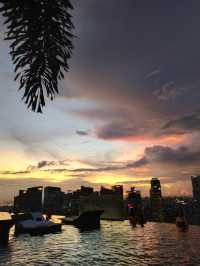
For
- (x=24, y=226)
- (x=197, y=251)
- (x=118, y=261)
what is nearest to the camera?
(x=118, y=261)

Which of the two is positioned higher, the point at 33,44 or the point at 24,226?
the point at 33,44

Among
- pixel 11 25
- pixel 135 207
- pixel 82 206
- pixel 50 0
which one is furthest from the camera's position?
pixel 82 206

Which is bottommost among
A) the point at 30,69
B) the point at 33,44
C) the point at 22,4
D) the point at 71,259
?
the point at 71,259

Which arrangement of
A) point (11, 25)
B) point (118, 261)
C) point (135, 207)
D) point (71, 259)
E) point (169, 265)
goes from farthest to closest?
point (135, 207) < point (71, 259) < point (118, 261) < point (169, 265) < point (11, 25)

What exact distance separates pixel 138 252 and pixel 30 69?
39984 mm

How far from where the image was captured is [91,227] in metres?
84.8

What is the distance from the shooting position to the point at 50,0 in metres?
5.12

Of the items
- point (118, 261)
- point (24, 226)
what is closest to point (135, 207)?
point (24, 226)

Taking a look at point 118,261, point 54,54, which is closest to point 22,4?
point 54,54

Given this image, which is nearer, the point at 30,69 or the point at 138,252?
the point at 30,69

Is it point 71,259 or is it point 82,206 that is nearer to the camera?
point 71,259

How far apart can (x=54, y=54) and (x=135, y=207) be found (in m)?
105

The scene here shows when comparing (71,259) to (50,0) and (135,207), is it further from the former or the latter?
(135,207)

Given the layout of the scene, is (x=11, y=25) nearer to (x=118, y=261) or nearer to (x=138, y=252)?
(x=118, y=261)
